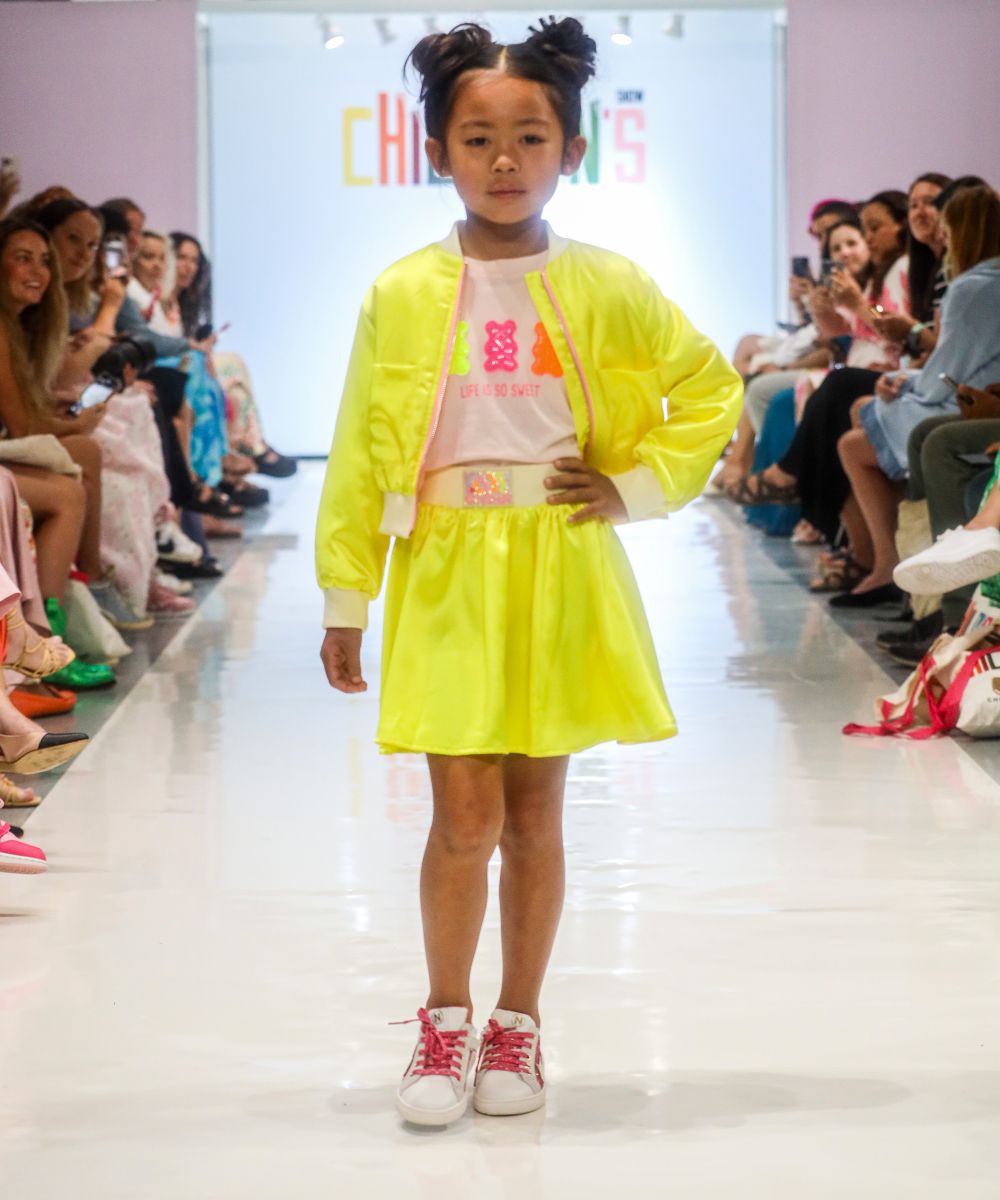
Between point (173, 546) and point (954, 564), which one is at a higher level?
point (954, 564)

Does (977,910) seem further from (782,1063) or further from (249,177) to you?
(249,177)

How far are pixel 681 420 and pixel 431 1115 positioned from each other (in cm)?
73

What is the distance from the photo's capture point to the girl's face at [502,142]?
189 cm

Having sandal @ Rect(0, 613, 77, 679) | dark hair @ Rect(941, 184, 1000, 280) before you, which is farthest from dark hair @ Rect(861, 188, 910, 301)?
sandal @ Rect(0, 613, 77, 679)

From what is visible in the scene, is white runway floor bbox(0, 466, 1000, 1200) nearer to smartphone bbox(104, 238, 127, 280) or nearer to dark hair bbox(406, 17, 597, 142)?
dark hair bbox(406, 17, 597, 142)

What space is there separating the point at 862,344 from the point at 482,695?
4.77 m

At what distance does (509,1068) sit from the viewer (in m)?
1.94

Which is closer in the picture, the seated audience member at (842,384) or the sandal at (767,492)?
the seated audience member at (842,384)

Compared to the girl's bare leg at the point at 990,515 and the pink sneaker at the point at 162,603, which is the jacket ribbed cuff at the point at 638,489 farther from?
the pink sneaker at the point at 162,603

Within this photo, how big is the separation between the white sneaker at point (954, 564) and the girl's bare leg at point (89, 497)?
6.80ft

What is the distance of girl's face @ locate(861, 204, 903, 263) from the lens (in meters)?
6.45

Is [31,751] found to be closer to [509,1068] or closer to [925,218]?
[509,1068]

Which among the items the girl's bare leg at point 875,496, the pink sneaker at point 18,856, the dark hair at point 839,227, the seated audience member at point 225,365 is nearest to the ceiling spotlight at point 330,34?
the seated audience member at point 225,365

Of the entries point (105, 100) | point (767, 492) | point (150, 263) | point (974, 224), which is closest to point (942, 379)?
point (974, 224)
